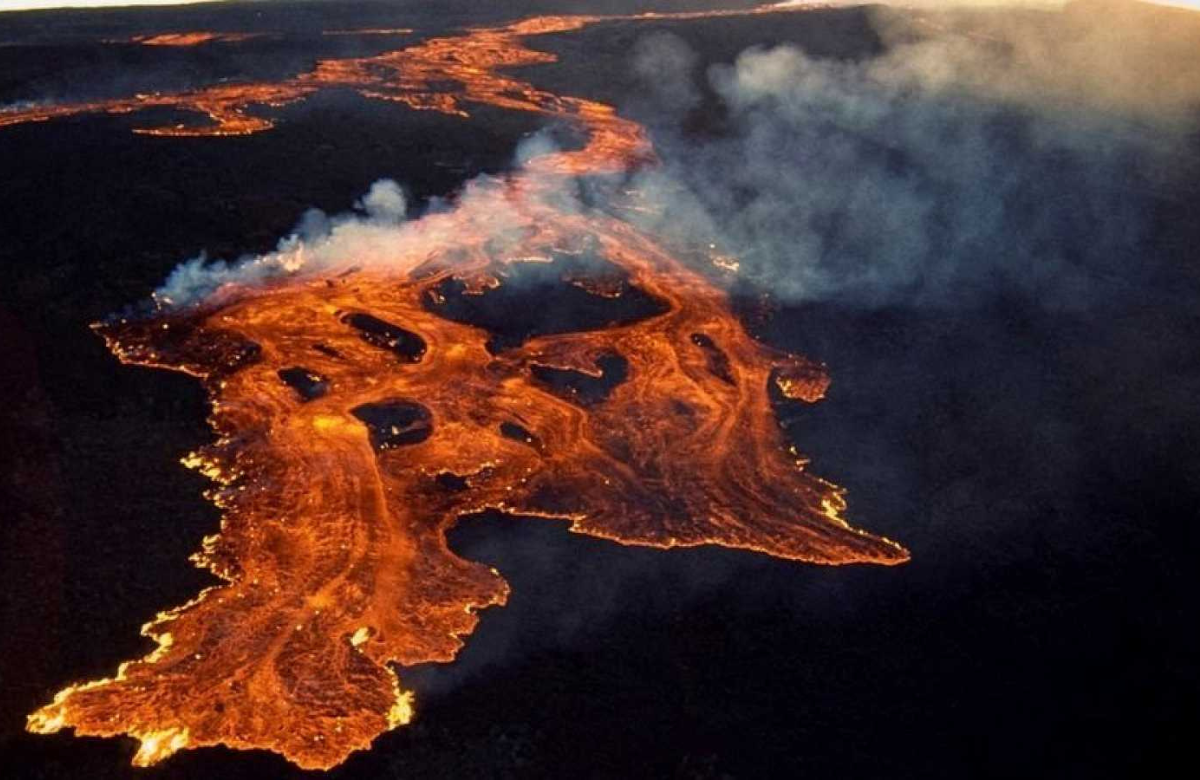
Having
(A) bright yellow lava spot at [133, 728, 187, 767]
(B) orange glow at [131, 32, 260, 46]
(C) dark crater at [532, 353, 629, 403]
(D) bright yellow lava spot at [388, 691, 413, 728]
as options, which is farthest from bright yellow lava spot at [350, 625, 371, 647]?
(B) orange glow at [131, 32, 260, 46]

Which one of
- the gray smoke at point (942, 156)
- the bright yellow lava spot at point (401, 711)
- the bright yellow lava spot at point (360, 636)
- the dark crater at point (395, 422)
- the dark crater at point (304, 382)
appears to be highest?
the gray smoke at point (942, 156)

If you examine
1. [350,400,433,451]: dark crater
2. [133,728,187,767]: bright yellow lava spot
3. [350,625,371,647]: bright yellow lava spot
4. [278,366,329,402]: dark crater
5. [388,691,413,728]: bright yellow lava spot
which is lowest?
[133,728,187,767]: bright yellow lava spot

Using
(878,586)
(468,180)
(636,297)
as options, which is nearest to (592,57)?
(468,180)

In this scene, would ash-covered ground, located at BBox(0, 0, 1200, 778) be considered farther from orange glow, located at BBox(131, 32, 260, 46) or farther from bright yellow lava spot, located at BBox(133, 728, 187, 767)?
orange glow, located at BBox(131, 32, 260, 46)

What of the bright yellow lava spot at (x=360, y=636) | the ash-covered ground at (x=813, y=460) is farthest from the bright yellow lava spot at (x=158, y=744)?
the bright yellow lava spot at (x=360, y=636)

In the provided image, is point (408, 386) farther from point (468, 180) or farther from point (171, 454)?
point (468, 180)

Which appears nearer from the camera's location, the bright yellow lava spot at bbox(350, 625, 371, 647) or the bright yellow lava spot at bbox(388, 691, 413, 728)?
the bright yellow lava spot at bbox(388, 691, 413, 728)

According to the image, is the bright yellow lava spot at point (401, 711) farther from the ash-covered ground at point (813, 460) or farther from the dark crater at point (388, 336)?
the dark crater at point (388, 336)
